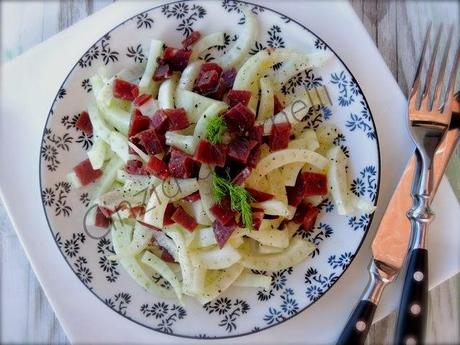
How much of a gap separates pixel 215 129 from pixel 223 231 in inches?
15.1

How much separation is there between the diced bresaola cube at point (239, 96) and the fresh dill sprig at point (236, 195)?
308mm

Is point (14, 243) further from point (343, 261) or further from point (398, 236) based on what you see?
point (398, 236)

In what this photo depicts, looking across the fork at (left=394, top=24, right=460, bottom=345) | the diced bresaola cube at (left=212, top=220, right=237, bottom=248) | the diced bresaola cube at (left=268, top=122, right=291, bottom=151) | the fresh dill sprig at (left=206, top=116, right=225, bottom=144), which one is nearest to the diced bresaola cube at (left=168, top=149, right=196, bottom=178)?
the fresh dill sprig at (left=206, top=116, right=225, bottom=144)

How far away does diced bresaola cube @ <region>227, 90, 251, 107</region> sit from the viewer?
204cm

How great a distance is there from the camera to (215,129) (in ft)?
6.33

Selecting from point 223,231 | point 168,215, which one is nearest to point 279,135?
point 223,231

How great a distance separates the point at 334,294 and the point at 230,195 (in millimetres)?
625

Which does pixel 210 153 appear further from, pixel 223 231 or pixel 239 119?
pixel 223 231

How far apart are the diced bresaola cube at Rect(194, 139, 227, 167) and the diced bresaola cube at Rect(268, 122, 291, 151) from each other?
8.1 inches

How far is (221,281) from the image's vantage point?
6.72 ft

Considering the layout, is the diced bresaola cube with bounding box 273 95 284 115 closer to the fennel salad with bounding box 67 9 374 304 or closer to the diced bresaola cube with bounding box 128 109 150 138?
the fennel salad with bounding box 67 9 374 304

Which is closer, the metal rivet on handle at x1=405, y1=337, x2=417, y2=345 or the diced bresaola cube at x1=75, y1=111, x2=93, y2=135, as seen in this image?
the metal rivet on handle at x1=405, y1=337, x2=417, y2=345

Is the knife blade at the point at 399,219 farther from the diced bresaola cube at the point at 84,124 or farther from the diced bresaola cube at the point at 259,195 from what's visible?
the diced bresaola cube at the point at 84,124

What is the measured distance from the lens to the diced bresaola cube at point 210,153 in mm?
1905
